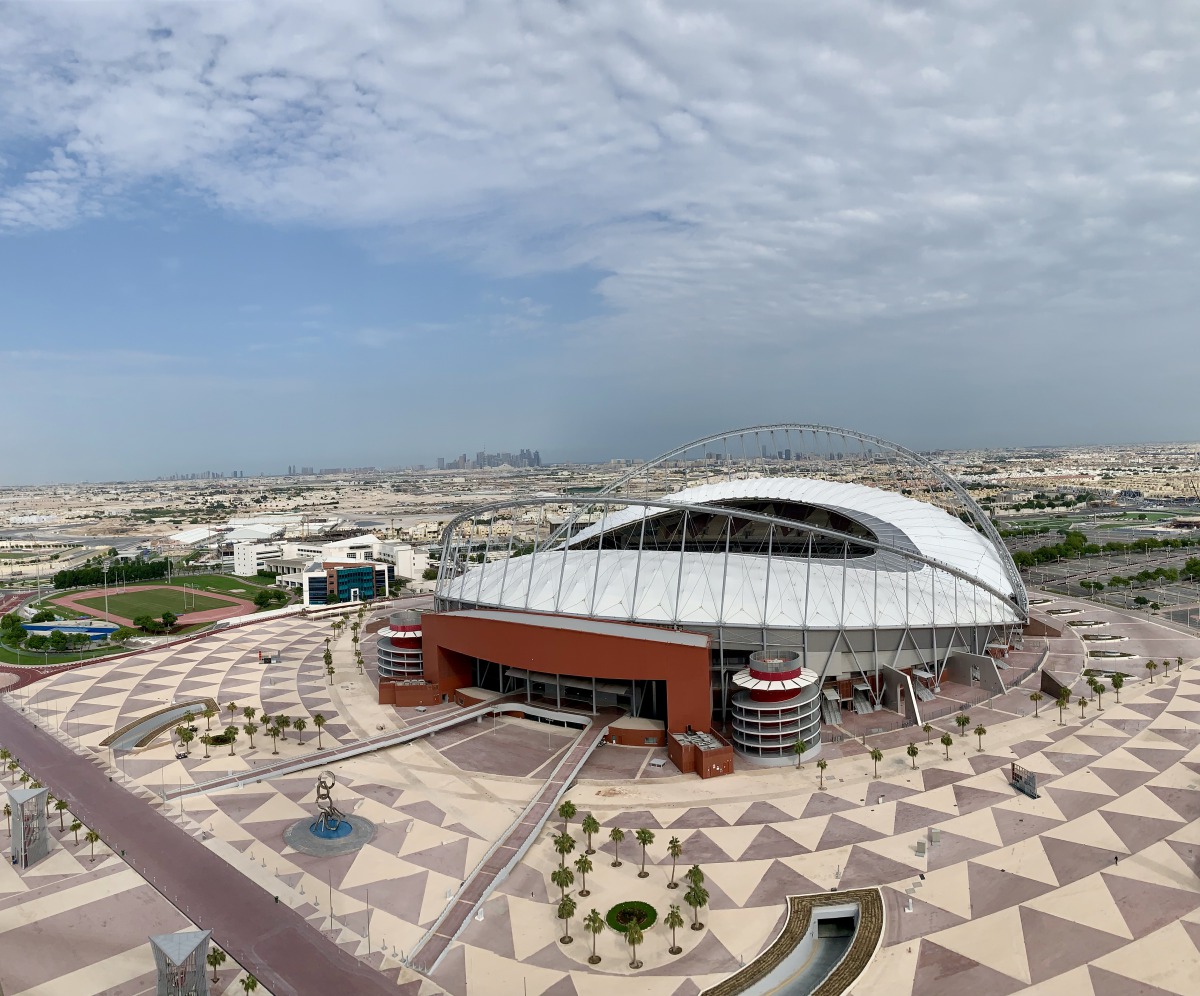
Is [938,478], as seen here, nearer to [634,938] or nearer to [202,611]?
[634,938]

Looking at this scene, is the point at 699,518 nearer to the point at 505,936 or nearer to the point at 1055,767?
the point at 1055,767

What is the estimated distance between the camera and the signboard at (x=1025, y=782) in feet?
150

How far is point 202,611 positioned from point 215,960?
342 feet

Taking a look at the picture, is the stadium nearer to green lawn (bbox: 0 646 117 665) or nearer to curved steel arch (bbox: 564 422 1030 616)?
curved steel arch (bbox: 564 422 1030 616)

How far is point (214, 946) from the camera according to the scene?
3312 cm

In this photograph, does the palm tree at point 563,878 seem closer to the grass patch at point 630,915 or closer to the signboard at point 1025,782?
the grass patch at point 630,915

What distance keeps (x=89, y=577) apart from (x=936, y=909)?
167 m

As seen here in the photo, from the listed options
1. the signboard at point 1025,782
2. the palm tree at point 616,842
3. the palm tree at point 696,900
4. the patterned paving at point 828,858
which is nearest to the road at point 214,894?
the patterned paving at point 828,858

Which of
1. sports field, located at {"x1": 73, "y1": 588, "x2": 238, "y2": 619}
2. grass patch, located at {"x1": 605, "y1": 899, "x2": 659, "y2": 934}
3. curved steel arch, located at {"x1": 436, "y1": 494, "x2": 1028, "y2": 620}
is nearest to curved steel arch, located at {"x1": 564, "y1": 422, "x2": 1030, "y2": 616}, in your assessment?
curved steel arch, located at {"x1": 436, "y1": 494, "x2": 1028, "y2": 620}

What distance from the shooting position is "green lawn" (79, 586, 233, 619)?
399 feet

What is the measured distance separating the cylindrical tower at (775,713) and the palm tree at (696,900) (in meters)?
17.8

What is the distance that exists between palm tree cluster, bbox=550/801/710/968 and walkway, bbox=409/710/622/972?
2034 millimetres

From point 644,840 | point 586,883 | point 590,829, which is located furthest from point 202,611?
point 644,840

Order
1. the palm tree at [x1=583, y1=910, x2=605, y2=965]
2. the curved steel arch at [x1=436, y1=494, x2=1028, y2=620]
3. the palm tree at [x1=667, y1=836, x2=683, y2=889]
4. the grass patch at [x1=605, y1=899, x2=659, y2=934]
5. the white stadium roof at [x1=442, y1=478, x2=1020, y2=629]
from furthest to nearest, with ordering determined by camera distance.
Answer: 1. the white stadium roof at [x1=442, y1=478, x2=1020, y2=629]
2. the curved steel arch at [x1=436, y1=494, x2=1028, y2=620]
3. the palm tree at [x1=667, y1=836, x2=683, y2=889]
4. the grass patch at [x1=605, y1=899, x2=659, y2=934]
5. the palm tree at [x1=583, y1=910, x2=605, y2=965]
